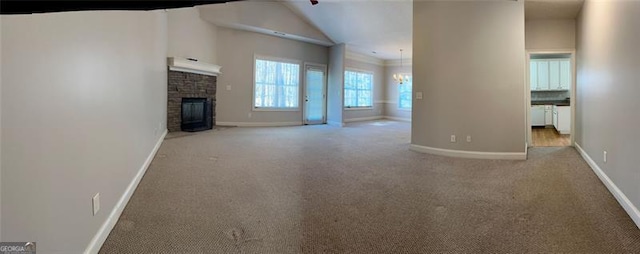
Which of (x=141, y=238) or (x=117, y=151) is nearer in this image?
(x=141, y=238)

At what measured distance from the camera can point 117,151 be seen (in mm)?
2373

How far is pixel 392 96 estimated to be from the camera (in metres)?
13.5

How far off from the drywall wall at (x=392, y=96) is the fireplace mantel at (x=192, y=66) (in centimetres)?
762

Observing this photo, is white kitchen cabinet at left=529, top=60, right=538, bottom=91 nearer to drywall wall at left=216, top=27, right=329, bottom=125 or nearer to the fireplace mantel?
drywall wall at left=216, top=27, right=329, bottom=125

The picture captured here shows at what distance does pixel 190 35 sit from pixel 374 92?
7783 millimetres

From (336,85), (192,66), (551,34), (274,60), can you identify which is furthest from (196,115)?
(551,34)

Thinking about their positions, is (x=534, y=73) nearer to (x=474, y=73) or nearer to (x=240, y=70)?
(x=474, y=73)

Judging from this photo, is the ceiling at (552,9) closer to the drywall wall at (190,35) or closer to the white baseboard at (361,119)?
the drywall wall at (190,35)

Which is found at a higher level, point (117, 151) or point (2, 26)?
point (2, 26)

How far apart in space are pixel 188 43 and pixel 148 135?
3.86 m

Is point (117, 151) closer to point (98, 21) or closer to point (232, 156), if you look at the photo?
point (98, 21)

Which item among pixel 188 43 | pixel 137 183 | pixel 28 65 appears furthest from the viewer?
pixel 188 43

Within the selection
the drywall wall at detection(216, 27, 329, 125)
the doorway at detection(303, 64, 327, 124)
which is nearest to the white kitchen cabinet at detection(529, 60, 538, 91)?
the doorway at detection(303, 64, 327, 124)

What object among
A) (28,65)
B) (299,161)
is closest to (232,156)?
(299,161)
